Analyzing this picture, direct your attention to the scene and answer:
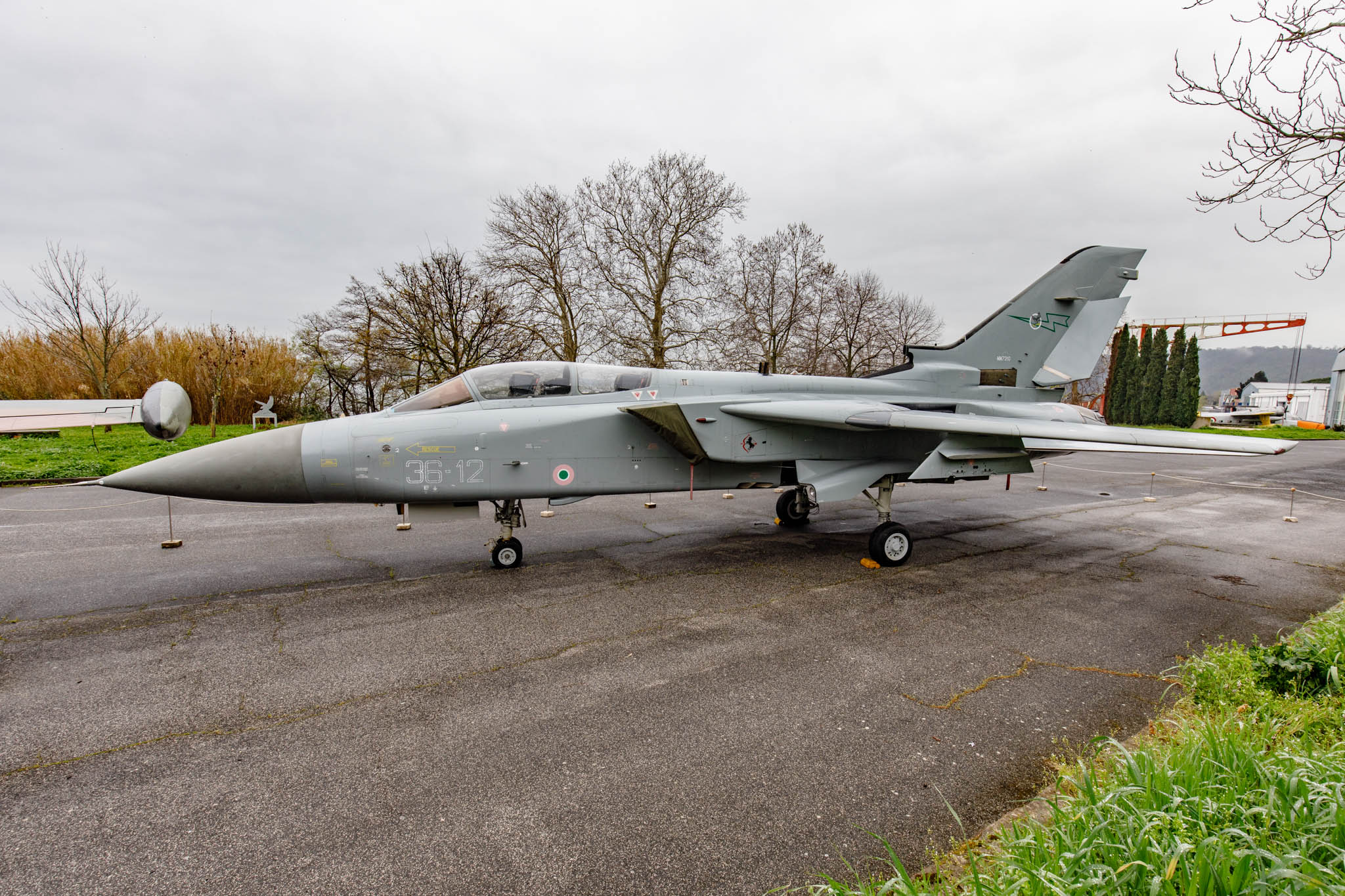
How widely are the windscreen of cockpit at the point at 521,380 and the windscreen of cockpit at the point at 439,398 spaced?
14 centimetres

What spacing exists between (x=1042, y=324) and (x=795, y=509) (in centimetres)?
473

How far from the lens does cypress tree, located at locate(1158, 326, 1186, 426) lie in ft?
154

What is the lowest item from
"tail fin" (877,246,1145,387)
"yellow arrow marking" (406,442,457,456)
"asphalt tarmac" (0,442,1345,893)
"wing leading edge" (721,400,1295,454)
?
"asphalt tarmac" (0,442,1345,893)

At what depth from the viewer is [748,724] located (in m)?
3.46

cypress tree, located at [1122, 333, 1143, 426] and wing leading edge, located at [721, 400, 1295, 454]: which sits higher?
cypress tree, located at [1122, 333, 1143, 426]

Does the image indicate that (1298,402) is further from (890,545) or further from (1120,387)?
(890,545)

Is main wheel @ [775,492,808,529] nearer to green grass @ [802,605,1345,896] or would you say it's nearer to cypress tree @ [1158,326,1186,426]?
green grass @ [802,605,1345,896]

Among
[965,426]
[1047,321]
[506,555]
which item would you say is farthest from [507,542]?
[1047,321]

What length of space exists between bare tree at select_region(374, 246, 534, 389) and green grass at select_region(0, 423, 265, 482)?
750 centimetres

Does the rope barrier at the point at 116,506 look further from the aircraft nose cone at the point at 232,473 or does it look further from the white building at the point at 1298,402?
the white building at the point at 1298,402

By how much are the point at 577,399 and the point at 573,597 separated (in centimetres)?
223

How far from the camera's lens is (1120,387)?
50656mm

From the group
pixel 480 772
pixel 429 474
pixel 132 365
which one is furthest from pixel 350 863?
pixel 132 365

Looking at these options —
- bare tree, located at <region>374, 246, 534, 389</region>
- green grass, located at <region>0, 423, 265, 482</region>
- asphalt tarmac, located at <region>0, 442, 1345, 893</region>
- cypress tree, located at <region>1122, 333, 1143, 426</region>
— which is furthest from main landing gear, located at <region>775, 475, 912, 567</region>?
cypress tree, located at <region>1122, 333, 1143, 426</region>
